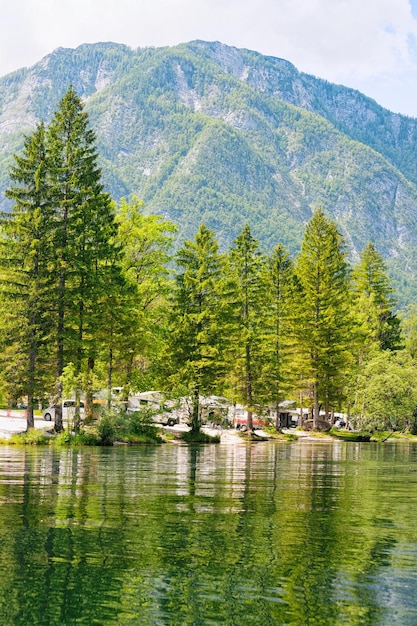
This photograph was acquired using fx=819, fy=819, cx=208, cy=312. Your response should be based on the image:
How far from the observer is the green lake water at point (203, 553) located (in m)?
9.39

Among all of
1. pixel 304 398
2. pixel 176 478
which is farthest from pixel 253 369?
pixel 176 478

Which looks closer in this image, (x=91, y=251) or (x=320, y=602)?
(x=320, y=602)

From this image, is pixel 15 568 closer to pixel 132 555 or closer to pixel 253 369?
pixel 132 555

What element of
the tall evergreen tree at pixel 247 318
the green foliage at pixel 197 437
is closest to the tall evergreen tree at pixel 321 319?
the tall evergreen tree at pixel 247 318

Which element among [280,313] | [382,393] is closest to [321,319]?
[280,313]

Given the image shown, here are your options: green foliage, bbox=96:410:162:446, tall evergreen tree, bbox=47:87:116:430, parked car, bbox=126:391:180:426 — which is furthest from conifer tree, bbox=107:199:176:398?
green foliage, bbox=96:410:162:446

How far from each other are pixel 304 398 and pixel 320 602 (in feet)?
253

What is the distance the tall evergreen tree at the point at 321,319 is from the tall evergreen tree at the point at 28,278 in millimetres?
37244

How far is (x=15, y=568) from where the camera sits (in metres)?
11.1

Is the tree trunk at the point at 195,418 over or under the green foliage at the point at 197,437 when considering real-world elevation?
over

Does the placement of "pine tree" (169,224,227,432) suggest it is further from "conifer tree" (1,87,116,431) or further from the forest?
"conifer tree" (1,87,116,431)

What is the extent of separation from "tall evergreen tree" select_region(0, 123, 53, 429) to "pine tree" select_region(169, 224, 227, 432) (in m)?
13.3

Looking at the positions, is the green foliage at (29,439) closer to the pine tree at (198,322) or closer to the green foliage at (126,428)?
the green foliage at (126,428)

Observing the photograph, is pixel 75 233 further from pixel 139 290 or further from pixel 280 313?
pixel 280 313
